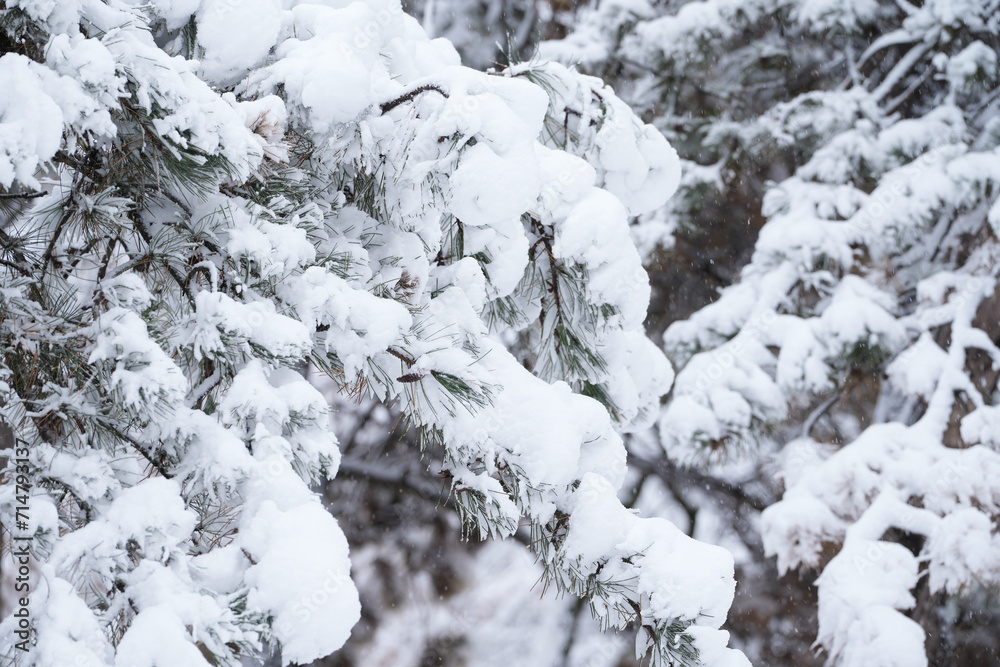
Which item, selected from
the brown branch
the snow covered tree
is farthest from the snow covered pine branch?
the snow covered tree

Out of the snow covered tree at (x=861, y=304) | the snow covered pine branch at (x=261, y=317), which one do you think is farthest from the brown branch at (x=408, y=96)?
the snow covered tree at (x=861, y=304)

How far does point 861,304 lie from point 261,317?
11.3 ft

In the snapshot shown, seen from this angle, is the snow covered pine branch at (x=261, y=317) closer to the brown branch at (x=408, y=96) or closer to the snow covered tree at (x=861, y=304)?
the brown branch at (x=408, y=96)

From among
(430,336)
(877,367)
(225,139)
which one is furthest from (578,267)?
(877,367)

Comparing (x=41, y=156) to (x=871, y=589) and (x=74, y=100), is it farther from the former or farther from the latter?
(x=871, y=589)

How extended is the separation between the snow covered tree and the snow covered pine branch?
1.93 m

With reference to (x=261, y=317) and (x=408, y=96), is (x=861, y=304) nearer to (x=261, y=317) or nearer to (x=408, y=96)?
(x=408, y=96)

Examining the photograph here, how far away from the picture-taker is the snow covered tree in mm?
3105

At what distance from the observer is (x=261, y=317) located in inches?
45.6

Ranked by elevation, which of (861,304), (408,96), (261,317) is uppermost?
(408,96)

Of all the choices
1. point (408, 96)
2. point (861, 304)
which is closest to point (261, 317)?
point (408, 96)

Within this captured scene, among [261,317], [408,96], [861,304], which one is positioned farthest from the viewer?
[861,304]

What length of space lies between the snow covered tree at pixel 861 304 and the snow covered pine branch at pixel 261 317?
193 centimetres

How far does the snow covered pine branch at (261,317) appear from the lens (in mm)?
1027
